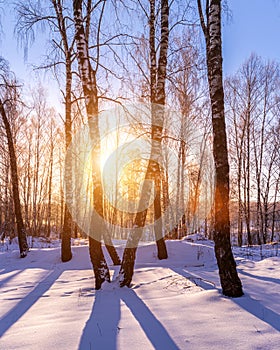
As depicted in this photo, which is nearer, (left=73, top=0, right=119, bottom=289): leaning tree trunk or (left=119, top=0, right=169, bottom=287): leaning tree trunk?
(left=119, top=0, right=169, bottom=287): leaning tree trunk

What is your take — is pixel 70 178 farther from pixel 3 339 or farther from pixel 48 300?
pixel 3 339

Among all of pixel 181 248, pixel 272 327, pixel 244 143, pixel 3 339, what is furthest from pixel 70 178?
pixel 244 143

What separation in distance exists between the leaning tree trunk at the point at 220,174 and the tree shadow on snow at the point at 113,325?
124 cm

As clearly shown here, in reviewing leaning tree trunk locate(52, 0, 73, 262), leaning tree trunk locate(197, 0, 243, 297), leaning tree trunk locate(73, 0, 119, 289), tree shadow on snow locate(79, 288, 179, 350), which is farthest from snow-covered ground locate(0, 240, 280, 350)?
leaning tree trunk locate(52, 0, 73, 262)

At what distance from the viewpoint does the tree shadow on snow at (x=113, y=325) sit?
2.49 metres

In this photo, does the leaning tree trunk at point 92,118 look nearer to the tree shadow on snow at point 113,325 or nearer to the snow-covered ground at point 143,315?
the snow-covered ground at point 143,315

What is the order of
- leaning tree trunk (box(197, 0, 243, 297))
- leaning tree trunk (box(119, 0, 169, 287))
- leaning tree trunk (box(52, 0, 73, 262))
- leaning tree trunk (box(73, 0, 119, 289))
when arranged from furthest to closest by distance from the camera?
leaning tree trunk (box(52, 0, 73, 262)) → leaning tree trunk (box(73, 0, 119, 289)) → leaning tree trunk (box(119, 0, 169, 287)) → leaning tree trunk (box(197, 0, 243, 297))

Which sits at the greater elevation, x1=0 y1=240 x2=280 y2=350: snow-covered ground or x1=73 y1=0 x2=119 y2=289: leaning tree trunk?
x1=73 y1=0 x2=119 y2=289: leaning tree trunk

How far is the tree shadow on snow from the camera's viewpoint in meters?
2.49

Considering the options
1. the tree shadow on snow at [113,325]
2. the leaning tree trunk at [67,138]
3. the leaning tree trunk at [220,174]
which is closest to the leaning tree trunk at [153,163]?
the tree shadow on snow at [113,325]

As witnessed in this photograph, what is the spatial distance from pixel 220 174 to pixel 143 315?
2.18 m

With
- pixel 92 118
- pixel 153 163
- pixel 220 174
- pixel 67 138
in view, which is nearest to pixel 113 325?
pixel 220 174

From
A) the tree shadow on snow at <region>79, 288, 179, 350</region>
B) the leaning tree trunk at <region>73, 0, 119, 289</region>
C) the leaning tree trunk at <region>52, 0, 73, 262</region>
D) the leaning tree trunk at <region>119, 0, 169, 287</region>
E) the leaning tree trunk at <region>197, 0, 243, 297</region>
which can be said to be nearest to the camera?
the tree shadow on snow at <region>79, 288, 179, 350</region>

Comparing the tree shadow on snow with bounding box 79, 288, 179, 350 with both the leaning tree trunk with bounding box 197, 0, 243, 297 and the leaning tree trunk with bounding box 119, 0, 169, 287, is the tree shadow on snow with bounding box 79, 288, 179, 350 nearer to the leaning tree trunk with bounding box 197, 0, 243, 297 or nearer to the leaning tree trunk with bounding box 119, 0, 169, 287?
the leaning tree trunk with bounding box 119, 0, 169, 287
